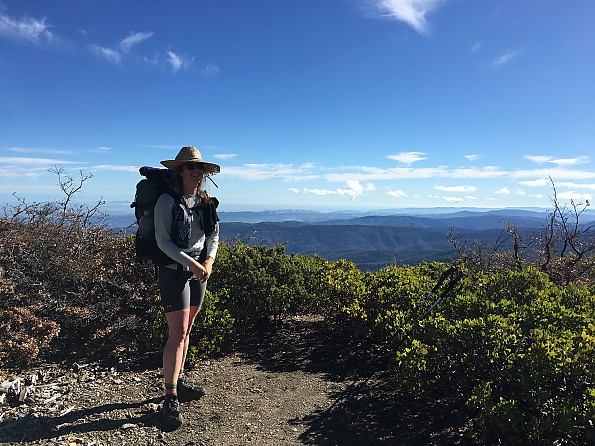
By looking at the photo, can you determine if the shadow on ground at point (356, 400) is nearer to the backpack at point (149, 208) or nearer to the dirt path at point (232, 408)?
the dirt path at point (232, 408)

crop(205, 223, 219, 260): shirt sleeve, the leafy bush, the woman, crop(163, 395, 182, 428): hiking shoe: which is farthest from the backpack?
the leafy bush

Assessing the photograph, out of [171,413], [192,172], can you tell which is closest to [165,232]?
[192,172]

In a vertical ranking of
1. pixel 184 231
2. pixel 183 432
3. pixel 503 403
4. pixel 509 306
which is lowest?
pixel 183 432

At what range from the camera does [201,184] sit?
12.3ft

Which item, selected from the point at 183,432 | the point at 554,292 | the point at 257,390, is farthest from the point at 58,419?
the point at 554,292

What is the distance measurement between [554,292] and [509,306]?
89 cm

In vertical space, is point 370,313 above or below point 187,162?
below

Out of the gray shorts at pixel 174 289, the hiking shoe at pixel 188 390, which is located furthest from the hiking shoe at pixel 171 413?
the gray shorts at pixel 174 289

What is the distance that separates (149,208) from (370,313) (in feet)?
10.2

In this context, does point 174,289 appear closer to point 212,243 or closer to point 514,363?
point 212,243

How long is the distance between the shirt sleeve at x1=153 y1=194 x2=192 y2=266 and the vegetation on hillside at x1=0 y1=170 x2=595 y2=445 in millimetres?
1792

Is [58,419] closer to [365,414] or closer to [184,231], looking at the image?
[184,231]

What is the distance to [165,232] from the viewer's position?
333 cm

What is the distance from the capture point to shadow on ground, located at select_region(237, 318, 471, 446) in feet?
11.2
